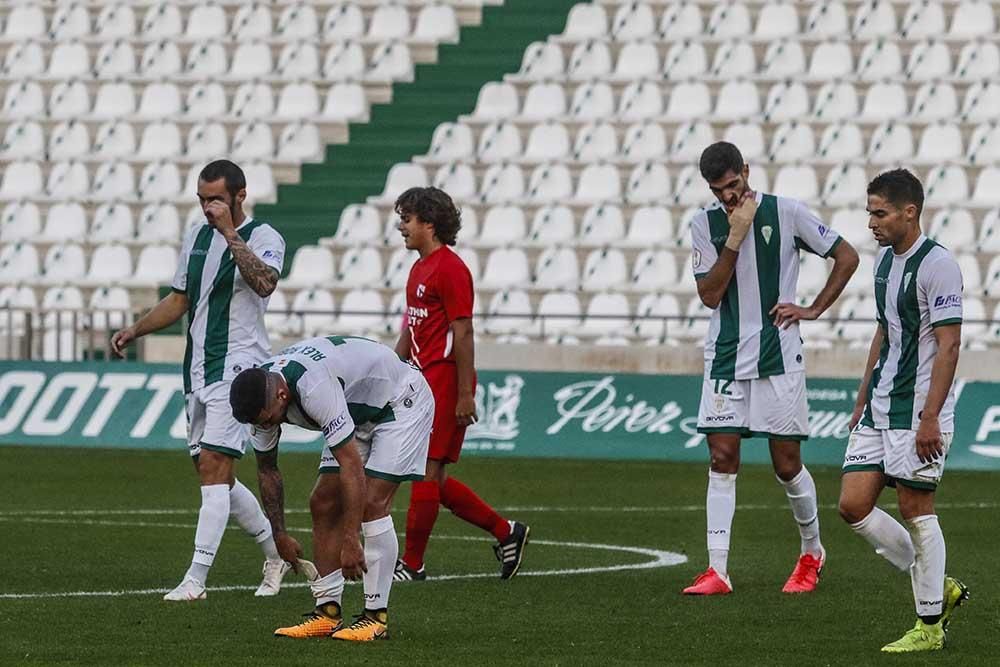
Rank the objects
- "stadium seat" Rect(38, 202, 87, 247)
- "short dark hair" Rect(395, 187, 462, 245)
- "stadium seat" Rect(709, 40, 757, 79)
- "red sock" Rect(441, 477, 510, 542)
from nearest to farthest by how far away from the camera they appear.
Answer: "short dark hair" Rect(395, 187, 462, 245) < "red sock" Rect(441, 477, 510, 542) < "stadium seat" Rect(709, 40, 757, 79) < "stadium seat" Rect(38, 202, 87, 247)

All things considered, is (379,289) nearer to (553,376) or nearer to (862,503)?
(553,376)

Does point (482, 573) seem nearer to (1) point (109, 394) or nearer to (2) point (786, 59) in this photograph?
(1) point (109, 394)

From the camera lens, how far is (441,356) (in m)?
10.4

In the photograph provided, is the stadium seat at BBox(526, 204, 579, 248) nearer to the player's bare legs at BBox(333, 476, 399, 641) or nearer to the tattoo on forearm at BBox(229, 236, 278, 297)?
the tattoo on forearm at BBox(229, 236, 278, 297)

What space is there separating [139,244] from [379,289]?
381 cm

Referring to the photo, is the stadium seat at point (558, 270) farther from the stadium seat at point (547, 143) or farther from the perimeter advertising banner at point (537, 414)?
the perimeter advertising banner at point (537, 414)

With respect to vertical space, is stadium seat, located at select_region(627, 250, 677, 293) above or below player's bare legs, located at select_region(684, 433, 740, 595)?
above

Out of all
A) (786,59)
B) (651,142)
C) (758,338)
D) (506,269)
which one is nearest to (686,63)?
(786,59)

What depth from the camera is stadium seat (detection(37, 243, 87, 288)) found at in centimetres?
2667

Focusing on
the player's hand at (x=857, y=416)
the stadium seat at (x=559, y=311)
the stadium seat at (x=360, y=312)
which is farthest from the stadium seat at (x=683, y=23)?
the player's hand at (x=857, y=416)

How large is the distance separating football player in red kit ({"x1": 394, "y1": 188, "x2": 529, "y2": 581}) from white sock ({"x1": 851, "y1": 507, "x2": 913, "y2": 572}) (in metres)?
2.49

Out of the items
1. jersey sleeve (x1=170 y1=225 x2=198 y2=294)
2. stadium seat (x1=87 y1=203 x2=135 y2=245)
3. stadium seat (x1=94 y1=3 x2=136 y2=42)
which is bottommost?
stadium seat (x1=87 y1=203 x2=135 y2=245)

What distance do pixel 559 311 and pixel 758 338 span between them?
13921mm

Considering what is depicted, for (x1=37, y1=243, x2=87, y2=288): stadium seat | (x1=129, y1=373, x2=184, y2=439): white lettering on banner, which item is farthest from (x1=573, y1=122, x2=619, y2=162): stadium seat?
(x1=129, y1=373, x2=184, y2=439): white lettering on banner
